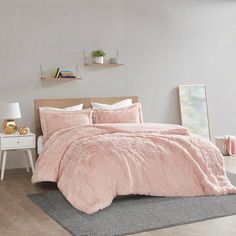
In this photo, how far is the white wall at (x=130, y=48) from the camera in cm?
630

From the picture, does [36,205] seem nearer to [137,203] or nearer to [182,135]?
[137,203]

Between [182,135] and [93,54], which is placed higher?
[93,54]

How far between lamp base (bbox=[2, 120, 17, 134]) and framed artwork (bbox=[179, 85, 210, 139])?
2.86m

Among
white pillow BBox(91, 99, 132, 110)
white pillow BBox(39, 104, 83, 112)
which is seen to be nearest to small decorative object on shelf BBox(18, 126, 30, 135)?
white pillow BBox(39, 104, 83, 112)

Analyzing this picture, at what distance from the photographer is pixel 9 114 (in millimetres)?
5805

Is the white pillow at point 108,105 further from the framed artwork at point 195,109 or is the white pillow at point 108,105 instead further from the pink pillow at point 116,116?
the framed artwork at point 195,109

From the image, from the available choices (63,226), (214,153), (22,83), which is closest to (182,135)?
(214,153)

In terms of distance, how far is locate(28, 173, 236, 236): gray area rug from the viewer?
3713 millimetres

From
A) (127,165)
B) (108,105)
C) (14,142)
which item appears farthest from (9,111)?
(127,165)

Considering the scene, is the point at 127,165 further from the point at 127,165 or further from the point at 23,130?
the point at 23,130

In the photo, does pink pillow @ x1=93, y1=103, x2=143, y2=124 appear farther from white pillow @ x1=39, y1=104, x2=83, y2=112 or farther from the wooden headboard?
the wooden headboard

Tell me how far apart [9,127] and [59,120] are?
636 mm

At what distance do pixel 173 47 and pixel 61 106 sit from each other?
7.11ft

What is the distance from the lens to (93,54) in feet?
22.0
